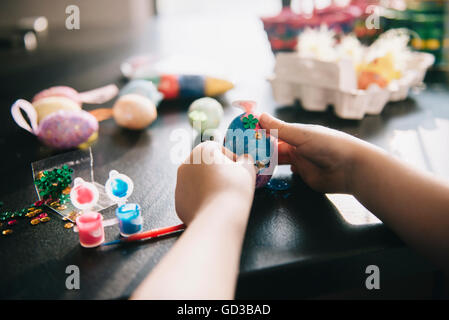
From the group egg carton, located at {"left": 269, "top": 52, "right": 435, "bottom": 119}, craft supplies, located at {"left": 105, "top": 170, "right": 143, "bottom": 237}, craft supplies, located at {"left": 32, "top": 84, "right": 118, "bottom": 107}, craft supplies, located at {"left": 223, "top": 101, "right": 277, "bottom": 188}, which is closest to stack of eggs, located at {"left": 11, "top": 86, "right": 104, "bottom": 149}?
craft supplies, located at {"left": 32, "top": 84, "right": 118, "bottom": 107}

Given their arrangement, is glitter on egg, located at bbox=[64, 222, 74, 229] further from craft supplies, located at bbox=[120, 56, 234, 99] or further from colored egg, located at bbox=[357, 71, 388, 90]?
colored egg, located at bbox=[357, 71, 388, 90]

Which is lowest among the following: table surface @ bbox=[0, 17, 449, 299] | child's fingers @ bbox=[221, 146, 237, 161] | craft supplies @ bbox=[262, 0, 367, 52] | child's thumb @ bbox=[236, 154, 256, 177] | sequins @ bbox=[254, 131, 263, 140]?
table surface @ bbox=[0, 17, 449, 299]

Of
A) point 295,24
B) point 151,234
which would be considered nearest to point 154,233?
point 151,234

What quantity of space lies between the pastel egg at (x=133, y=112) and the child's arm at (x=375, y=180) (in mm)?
356

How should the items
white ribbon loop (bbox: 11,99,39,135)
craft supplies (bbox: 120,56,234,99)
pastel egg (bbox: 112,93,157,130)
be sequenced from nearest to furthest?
white ribbon loop (bbox: 11,99,39,135) < pastel egg (bbox: 112,93,157,130) < craft supplies (bbox: 120,56,234,99)

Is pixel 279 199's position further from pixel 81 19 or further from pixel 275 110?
pixel 81 19

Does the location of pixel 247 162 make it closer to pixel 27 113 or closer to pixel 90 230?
pixel 90 230

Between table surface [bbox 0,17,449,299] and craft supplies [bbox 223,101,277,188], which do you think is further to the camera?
craft supplies [bbox 223,101,277,188]

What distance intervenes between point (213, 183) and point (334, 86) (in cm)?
52

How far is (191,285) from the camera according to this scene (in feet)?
1.30

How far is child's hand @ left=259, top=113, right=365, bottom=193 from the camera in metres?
0.58

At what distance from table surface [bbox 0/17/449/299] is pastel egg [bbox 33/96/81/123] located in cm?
7

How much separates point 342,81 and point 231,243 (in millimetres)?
584
